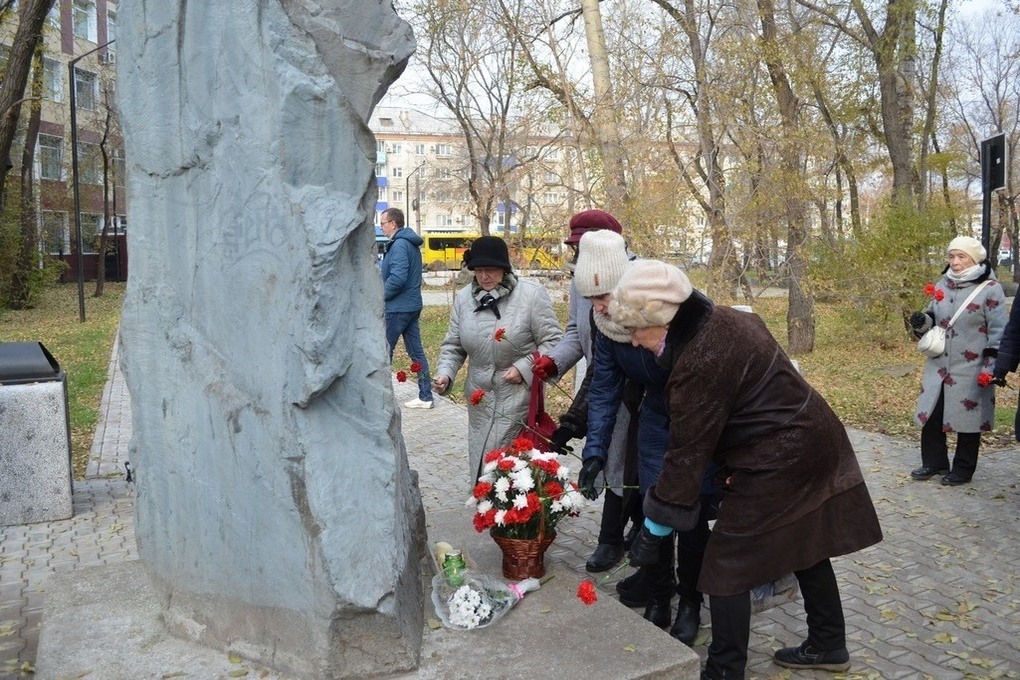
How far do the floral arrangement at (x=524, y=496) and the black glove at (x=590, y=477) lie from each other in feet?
0.19

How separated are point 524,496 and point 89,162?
3927 centimetres

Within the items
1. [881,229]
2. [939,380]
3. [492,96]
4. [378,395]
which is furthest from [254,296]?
[492,96]

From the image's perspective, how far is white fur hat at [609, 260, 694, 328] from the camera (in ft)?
11.6

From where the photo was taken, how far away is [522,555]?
439cm

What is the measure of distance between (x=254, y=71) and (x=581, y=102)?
10.3m

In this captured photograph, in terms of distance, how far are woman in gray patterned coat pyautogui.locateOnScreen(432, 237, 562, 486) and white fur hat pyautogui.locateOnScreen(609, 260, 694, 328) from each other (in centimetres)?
189

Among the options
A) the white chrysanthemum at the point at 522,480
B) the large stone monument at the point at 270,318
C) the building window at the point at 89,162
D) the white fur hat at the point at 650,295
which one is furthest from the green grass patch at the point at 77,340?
the building window at the point at 89,162

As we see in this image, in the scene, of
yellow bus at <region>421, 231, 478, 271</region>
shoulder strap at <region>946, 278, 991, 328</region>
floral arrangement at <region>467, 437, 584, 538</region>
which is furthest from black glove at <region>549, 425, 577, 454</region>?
yellow bus at <region>421, 231, 478, 271</region>

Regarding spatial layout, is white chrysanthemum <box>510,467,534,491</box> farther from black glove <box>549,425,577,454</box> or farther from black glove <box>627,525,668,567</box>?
black glove <box>549,425,577,454</box>

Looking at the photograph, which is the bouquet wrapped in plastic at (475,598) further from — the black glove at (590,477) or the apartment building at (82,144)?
the apartment building at (82,144)

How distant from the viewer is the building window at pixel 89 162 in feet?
128

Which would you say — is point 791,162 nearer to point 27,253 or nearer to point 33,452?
point 33,452

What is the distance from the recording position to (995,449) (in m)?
8.70

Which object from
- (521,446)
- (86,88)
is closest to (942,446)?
(521,446)
